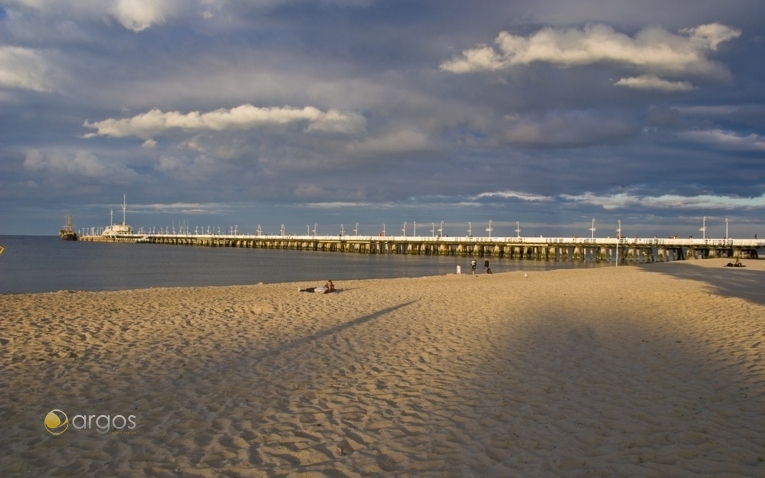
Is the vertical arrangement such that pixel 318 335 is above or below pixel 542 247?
below

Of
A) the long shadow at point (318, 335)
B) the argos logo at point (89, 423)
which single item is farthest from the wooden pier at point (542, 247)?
the argos logo at point (89, 423)

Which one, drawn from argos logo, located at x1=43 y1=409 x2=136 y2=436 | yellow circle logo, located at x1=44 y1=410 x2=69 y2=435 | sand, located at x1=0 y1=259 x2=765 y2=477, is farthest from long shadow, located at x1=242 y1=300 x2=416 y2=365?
yellow circle logo, located at x1=44 y1=410 x2=69 y2=435

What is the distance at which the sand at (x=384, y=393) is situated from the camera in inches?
185

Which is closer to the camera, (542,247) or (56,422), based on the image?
(56,422)

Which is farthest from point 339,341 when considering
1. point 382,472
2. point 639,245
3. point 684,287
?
point 639,245

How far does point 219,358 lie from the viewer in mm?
8445

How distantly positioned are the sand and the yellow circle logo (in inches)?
4.2

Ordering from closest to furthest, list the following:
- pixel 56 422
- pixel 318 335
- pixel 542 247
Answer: pixel 56 422
pixel 318 335
pixel 542 247

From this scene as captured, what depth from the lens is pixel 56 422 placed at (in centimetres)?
554

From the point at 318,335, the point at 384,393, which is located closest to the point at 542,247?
the point at 318,335

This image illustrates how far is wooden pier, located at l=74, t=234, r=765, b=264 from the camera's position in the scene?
2370 inches

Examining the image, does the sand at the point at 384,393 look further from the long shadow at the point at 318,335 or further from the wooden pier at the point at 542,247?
the wooden pier at the point at 542,247

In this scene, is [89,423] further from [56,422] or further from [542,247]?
[542,247]

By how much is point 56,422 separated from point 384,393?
3578 millimetres
